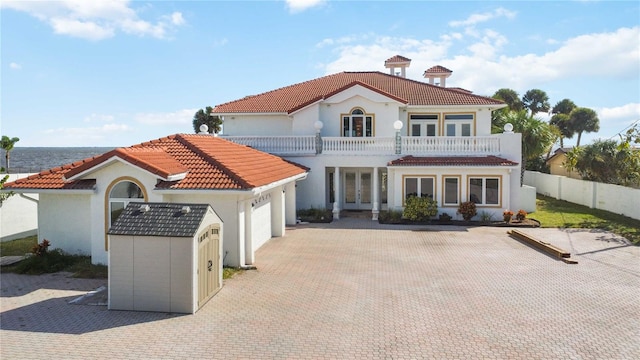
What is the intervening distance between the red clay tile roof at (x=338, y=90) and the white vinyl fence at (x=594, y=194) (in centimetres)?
802

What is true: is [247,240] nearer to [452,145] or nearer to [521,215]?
[452,145]

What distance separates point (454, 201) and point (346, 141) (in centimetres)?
654

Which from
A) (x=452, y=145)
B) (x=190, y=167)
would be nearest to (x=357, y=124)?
(x=452, y=145)

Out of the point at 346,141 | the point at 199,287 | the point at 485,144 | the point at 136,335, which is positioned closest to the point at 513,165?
the point at 485,144

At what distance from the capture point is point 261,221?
17.7 metres

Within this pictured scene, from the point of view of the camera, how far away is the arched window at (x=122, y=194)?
14188 mm

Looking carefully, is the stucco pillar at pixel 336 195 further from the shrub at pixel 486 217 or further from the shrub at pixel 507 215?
the shrub at pixel 507 215

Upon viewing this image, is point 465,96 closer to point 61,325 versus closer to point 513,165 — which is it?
point 513,165

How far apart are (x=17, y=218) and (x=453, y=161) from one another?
2094 centimetres

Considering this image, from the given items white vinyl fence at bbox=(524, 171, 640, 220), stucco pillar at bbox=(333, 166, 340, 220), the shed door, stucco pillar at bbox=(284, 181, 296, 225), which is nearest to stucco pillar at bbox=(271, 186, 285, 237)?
stucco pillar at bbox=(284, 181, 296, 225)

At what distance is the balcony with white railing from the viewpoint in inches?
956

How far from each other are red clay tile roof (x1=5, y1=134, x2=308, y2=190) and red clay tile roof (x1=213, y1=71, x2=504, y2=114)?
9.35m

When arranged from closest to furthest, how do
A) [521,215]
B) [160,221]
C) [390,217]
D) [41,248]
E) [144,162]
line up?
[160,221] < [144,162] < [41,248] < [521,215] < [390,217]

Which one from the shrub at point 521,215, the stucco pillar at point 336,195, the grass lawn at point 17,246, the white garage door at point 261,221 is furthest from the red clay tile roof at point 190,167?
the shrub at point 521,215
